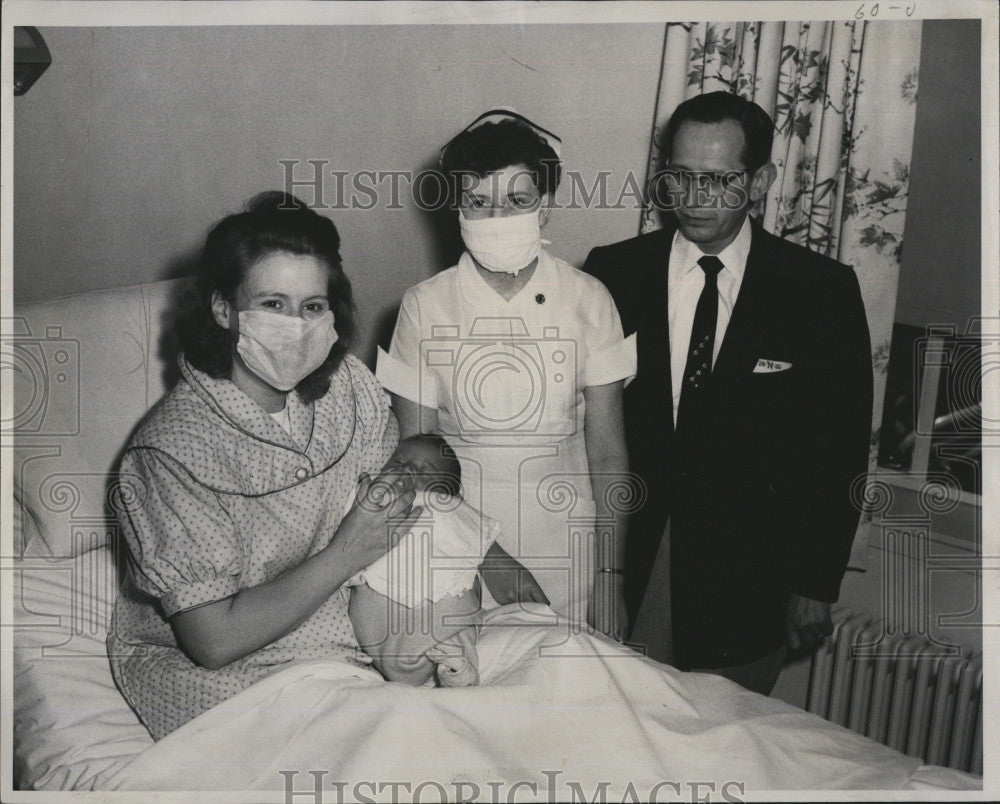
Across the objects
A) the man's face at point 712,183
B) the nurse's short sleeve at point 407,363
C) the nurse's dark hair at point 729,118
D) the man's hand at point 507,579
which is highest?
the nurse's dark hair at point 729,118

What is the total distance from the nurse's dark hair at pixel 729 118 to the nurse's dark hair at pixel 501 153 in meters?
0.19

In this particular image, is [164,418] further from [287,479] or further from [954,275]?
[954,275]

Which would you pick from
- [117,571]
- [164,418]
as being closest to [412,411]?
[164,418]

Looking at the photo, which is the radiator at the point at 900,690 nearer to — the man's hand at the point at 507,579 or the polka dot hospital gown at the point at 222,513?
A: the man's hand at the point at 507,579

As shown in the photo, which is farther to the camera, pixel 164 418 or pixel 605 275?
pixel 605 275

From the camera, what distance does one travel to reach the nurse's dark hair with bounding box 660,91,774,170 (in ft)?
5.01

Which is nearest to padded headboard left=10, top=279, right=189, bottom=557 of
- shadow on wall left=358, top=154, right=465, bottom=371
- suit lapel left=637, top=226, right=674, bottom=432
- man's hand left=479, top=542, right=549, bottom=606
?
shadow on wall left=358, top=154, right=465, bottom=371

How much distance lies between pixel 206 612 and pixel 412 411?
419 mm

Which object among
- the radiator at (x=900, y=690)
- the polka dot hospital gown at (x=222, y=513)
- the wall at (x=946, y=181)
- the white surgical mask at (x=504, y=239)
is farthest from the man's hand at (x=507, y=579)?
the wall at (x=946, y=181)

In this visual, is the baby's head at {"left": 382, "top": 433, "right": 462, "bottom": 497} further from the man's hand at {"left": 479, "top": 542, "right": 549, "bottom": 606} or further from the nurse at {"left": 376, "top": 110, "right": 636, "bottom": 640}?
the man's hand at {"left": 479, "top": 542, "right": 549, "bottom": 606}

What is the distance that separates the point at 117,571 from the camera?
1.48 metres

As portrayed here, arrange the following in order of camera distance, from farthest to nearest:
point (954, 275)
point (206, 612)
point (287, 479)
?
point (954, 275)
point (287, 479)
point (206, 612)

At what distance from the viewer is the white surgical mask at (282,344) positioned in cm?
137

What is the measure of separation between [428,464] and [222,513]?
0.30 metres
